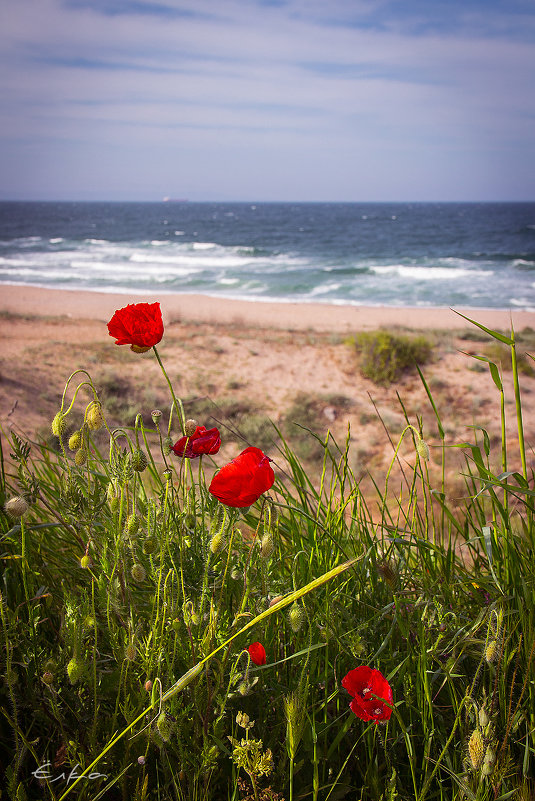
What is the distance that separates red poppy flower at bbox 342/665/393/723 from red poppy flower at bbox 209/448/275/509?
297 millimetres

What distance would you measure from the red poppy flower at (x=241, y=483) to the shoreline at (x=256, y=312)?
39.6ft

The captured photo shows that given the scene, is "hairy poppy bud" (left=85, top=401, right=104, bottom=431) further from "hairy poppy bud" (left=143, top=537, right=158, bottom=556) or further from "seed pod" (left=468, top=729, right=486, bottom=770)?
"seed pod" (left=468, top=729, right=486, bottom=770)

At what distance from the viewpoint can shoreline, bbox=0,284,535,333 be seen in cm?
1398

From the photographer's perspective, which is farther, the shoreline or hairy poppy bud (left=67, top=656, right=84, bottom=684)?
the shoreline

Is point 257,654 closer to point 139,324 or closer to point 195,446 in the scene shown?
point 195,446

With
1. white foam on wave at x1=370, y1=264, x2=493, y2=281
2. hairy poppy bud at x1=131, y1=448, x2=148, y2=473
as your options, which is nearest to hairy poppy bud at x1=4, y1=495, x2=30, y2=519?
hairy poppy bud at x1=131, y1=448, x2=148, y2=473

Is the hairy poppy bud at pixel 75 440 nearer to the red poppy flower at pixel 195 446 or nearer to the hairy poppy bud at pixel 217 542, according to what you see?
the red poppy flower at pixel 195 446

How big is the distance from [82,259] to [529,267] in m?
22.3

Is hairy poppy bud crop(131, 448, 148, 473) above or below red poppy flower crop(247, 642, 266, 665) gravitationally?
above

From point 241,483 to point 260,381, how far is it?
858 cm

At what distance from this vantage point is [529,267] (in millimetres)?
28922

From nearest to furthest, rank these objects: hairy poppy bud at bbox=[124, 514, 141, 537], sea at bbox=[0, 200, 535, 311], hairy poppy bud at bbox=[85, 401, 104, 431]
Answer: hairy poppy bud at bbox=[124, 514, 141, 537]
hairy poppy bud at bbox=[85, 401, 104, 431]
sea at bbox=[0, 200, 535, 311]

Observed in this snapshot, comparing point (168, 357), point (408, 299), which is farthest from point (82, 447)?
point (408, 299)

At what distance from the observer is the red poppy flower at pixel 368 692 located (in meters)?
0.84
